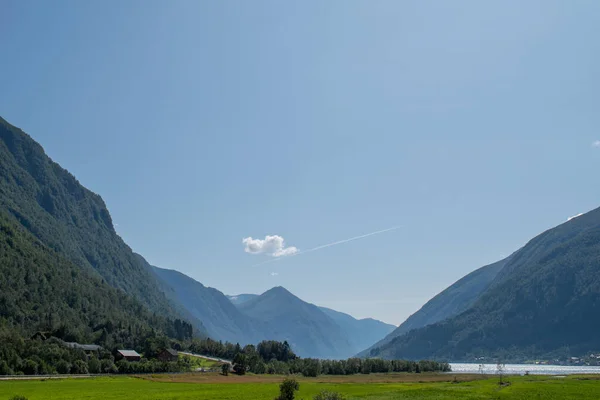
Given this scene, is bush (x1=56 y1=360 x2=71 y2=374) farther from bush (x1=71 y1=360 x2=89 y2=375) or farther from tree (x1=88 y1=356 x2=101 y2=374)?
tree (x1=88 y1=356 x2=101 y2=374)

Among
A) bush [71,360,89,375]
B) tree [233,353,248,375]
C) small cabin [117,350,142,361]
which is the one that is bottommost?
tree [233,353,248,375]

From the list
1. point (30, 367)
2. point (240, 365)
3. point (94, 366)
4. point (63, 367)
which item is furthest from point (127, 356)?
point (30, 367)

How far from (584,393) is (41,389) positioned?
85816mm

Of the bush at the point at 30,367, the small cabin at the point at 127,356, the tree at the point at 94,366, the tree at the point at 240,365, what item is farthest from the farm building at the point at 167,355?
the bush at the point at 30,367

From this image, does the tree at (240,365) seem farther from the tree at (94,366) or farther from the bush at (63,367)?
the bush at (63,367)

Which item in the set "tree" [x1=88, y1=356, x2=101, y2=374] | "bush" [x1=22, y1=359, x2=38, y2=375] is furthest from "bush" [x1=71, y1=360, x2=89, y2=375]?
"bush" [x1=22, y1=359, x2=38, y2=375]

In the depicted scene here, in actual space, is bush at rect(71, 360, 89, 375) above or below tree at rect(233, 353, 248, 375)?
above

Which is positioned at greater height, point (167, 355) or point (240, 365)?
point (167, 355)

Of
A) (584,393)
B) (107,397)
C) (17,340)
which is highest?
(17,340)

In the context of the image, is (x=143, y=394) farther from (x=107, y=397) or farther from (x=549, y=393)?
(x=549, y=393)

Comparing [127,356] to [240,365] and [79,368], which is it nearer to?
[79,368]

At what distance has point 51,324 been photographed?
197 meters

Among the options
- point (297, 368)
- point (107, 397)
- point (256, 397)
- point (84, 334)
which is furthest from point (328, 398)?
point (84, 334)

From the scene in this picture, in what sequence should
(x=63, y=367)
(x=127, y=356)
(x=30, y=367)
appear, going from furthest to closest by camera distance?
(x=127, y=356)
(x=63, y=367)
(x=30, y=367)
